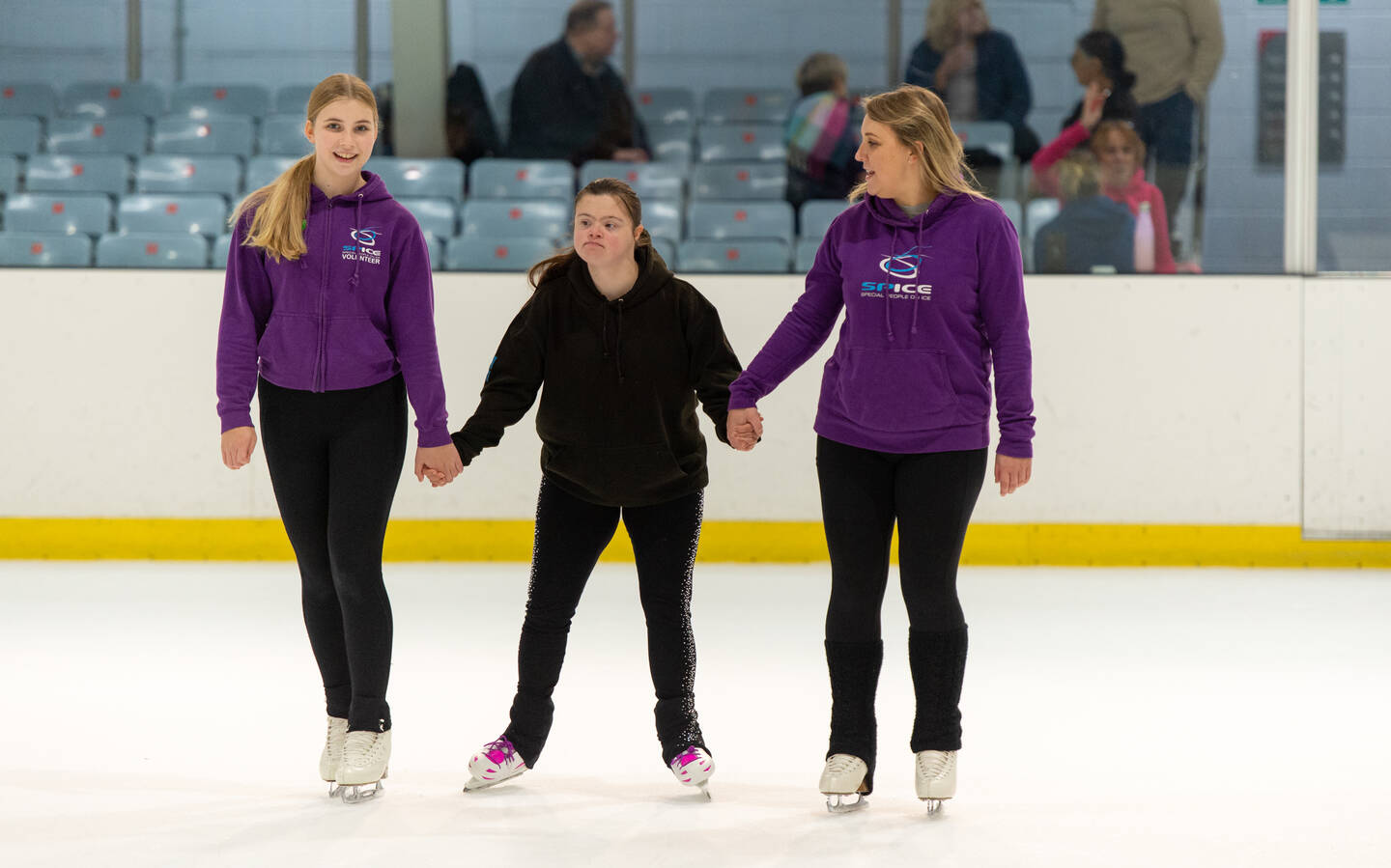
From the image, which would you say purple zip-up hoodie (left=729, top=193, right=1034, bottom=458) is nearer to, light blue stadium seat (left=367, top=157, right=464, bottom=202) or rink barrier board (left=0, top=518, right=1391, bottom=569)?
rink barrier board (left=0, top=518, right=1391, bottom=569)

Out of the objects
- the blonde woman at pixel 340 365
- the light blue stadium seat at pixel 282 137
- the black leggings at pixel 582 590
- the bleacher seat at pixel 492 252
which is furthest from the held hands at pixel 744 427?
the light blue stadium seat at pixel 282 137

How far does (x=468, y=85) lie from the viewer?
6.33 m

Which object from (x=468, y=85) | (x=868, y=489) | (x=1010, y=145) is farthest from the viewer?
(x=468, y=85)

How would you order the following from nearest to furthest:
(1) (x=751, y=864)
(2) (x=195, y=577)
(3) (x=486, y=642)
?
(1) (x=751, y=864) < (3) (x=486, y=642) < (2) (x=195, y=577)

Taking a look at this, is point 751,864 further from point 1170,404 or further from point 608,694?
point 1170,404

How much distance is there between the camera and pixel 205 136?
6.37 m

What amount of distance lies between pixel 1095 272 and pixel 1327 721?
262cm

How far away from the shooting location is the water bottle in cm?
545

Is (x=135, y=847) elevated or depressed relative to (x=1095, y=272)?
depressed

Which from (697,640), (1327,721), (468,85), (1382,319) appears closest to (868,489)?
(1327,721)

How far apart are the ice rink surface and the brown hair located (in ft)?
3.07

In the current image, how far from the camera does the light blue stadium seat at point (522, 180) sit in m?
6.11

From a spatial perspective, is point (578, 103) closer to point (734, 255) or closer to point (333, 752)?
point (734, 255)

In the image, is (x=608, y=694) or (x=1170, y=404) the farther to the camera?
(x=1170, y=404)
